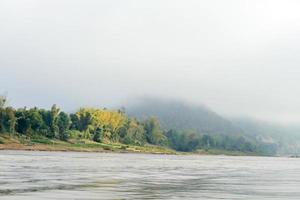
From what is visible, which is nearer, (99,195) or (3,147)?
(99,195)

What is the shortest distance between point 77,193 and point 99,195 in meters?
1.27

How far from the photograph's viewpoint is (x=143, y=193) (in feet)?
102

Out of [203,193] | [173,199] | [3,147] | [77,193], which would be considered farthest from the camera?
[3,147]

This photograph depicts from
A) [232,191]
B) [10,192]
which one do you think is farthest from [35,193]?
[232,191]

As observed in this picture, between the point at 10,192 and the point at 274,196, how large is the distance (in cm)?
1403

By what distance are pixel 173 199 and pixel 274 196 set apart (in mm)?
6866

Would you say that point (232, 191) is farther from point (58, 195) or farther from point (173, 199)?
point (58, 195)

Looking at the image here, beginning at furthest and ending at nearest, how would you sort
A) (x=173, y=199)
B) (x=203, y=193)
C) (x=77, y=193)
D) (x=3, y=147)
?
(x=3, y=147), (x=203, y=193), (x=77, y=193), (x=173, y=199)

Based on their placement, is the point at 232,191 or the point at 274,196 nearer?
the point at 274,196

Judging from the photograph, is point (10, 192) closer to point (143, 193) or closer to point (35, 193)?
point (35, 193)

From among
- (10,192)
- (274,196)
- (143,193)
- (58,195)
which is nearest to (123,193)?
(143,193)

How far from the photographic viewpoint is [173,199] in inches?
1109

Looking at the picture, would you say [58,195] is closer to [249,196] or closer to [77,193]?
[77,193]

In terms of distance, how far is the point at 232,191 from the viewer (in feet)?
115
